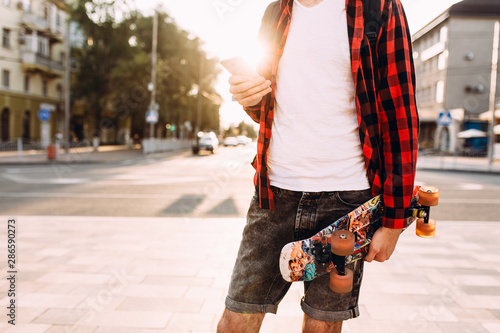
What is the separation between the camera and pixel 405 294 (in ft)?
11.1

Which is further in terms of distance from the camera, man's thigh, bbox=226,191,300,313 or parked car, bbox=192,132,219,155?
parked car, bbox=192,132,219,155

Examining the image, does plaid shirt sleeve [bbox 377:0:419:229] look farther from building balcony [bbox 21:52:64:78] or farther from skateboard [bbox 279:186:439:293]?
building balcony [bbox 21:52:64:78]

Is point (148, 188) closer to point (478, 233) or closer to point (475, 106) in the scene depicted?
point (478, 233)

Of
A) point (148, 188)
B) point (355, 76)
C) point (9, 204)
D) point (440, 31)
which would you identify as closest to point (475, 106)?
point (440, 31)

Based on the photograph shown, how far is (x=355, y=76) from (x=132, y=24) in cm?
3684

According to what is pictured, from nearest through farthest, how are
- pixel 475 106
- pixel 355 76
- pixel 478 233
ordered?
pixel 355 76, pixel 478 233, pixel 475 106

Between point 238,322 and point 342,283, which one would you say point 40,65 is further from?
point 342,283

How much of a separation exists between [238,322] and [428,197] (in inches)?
31.8

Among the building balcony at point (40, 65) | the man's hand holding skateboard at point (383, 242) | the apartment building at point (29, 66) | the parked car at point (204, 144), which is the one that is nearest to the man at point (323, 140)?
the man's hand holding skateboard at point (383, 242)

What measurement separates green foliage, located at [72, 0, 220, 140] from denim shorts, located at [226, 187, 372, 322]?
30833 mm

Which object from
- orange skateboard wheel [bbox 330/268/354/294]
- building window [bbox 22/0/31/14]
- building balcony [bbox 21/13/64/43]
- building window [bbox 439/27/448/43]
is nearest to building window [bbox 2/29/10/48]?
building balcony [bbox 21/13/64/43]

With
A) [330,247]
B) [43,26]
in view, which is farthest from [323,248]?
[43,26]

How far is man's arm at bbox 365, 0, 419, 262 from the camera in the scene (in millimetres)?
1408

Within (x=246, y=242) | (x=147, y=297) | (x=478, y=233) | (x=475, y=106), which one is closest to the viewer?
(x=246, y=242)
